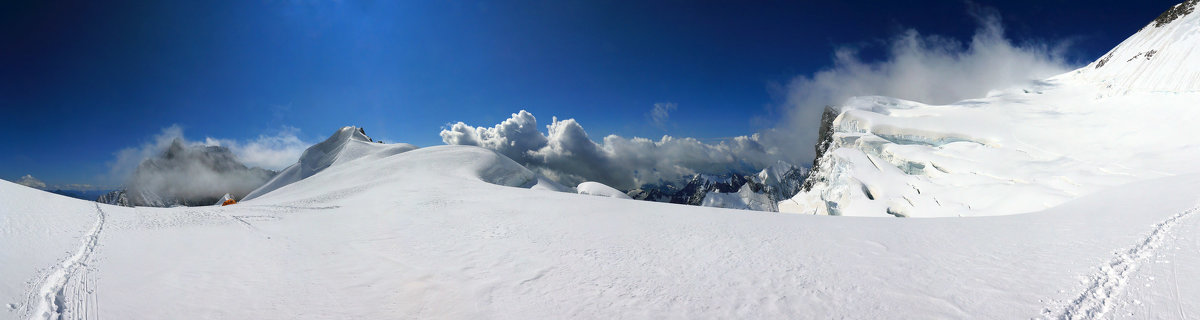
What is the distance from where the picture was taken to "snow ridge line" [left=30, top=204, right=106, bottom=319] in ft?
17.9

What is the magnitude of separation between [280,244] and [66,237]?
3861mm

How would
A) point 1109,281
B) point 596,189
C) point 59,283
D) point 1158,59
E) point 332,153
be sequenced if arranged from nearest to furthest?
point 59,283, point 1109,281, point 596,189, point 1158,59, point 332,153

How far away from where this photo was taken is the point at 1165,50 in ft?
161

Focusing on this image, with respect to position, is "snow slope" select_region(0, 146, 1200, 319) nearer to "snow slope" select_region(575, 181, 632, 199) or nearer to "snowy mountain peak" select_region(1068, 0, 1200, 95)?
"snow slope" select_region(575, 181, 632, 199)

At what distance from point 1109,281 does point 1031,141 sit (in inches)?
1767

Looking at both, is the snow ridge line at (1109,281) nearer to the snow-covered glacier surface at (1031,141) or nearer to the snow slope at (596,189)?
the snow-covered glacier surface at (1031,141)

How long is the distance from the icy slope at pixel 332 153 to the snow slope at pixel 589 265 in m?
49.0

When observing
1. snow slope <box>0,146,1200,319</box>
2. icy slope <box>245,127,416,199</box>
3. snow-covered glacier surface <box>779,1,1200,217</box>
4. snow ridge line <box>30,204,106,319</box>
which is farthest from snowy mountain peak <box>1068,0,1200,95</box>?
icy slope <box>245,127,416,199</box>

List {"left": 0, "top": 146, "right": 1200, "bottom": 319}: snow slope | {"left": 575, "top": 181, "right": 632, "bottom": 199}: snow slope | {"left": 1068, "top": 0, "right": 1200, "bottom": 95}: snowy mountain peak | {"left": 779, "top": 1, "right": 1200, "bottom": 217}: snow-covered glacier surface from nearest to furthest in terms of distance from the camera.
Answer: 1. {"left": 0, "top": 146, "right": 1200, "bottom": 319}: snow slope
2. {"left": 779, "top": 1, "right": 1200, "bottom": 217}: snow-covered glacier surface
3. {"left": 575, "top": 181, "right": 632, "bottom": 199}: snow slope
4. {"left": 1068, "top": 0, "right": 1200, "bottom": 95}: snowy mountain peak

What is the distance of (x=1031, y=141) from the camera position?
1508 inches

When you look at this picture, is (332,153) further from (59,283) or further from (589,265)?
(589,265)

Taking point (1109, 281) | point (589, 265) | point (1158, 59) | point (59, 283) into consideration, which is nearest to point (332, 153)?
point (59, 283)

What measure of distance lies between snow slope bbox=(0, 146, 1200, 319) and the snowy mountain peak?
161 feet

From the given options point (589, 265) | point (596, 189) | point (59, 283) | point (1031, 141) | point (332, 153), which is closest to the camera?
point (59, 283)
